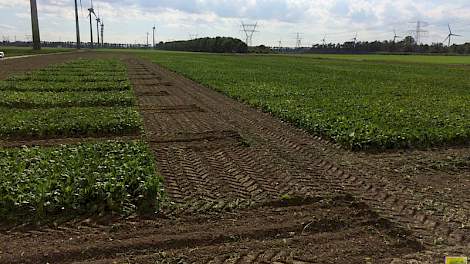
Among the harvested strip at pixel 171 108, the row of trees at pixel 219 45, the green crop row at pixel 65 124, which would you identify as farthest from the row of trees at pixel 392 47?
the green crop row at pixel 65 124

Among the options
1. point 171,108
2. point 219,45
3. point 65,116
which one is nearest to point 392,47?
point 219,45

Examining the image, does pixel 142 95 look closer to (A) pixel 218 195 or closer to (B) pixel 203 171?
(B) pixel 203 171

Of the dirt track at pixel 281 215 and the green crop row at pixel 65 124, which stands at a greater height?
the green crop row at pixel 65 124

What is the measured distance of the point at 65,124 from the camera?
12266 mm

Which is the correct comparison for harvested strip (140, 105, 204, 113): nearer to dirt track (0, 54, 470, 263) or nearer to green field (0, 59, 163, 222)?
green field (0, 59, 163, 222)

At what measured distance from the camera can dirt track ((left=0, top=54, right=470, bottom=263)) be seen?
5.33 m

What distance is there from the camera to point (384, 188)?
7.80 m

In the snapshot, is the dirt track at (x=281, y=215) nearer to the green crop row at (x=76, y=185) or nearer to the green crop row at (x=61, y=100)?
the green crop row at (x=76, y=185)

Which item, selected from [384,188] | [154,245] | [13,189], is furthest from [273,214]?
[13,189]

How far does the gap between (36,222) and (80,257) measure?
133 centimetres

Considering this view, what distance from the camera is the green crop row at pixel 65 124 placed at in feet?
38.5

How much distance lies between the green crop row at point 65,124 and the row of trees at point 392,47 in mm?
148222

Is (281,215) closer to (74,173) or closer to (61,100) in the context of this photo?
(74,173)

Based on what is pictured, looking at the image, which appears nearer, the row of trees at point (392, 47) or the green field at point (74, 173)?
the green field at point (74, 173)
